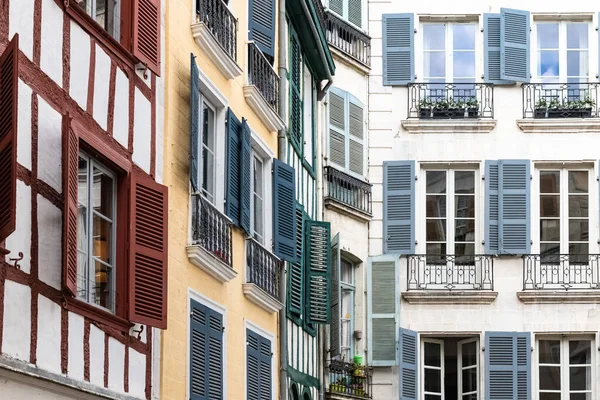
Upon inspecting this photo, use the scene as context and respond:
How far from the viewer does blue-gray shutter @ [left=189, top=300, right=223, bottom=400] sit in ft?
52.4

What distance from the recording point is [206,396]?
1633cm

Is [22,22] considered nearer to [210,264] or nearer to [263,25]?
[210,264]

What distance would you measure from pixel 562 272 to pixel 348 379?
14.9 ft

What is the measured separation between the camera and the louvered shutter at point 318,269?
2270 centimetres

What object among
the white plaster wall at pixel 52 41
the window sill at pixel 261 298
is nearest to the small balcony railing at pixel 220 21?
the window sill at pixel 261 298

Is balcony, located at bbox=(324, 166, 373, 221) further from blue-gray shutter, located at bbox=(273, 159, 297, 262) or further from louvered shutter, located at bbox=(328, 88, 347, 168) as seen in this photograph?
blue-gray shutter, located at bbox=(273, 159, 297, 262)

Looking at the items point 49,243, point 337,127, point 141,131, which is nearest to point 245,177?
point 141,131

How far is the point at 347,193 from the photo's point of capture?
87.4 feet

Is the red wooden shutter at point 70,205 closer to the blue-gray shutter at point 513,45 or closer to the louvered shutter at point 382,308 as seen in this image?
the louvered shutter at point 382,308

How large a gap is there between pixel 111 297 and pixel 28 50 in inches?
99.1

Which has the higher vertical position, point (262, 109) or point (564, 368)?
point (262, 109)

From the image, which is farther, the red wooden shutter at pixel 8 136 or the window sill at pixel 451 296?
the window sill at pixel 451 296

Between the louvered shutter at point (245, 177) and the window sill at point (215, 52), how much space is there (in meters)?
0.64

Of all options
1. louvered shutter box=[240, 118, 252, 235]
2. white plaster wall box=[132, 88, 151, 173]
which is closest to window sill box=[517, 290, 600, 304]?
louvered shutter box=[240, 118, 252, 235]
